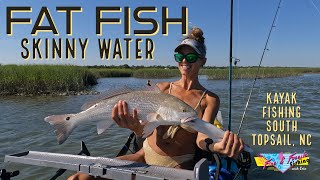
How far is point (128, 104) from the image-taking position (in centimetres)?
280

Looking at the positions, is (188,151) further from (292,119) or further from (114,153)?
(292,119)

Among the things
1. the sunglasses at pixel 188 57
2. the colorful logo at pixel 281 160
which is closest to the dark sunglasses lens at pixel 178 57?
the sunglasses at pixel 188 57

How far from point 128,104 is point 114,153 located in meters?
5.06

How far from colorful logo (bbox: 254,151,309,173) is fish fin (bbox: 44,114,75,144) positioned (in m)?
4.46

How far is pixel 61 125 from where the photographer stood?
281 centimetres

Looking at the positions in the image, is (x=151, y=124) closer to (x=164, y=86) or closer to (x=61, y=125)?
(x=61, y=125)

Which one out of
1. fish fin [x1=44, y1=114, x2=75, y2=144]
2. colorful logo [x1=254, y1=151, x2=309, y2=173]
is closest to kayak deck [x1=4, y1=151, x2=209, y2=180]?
fish fin [x1=44, y1=114, x2=75, y2=144]

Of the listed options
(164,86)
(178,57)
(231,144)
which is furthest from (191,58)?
(231,144)

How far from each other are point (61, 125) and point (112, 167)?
1.96ft

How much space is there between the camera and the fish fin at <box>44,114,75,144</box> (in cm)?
278

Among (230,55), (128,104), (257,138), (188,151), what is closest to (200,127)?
(128,104)

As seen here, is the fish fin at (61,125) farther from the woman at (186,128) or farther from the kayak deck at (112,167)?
the woman at (186,128)

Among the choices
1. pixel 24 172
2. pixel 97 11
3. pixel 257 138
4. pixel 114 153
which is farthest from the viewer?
pixel 97 11

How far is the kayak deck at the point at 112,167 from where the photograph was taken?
7.38 feet
